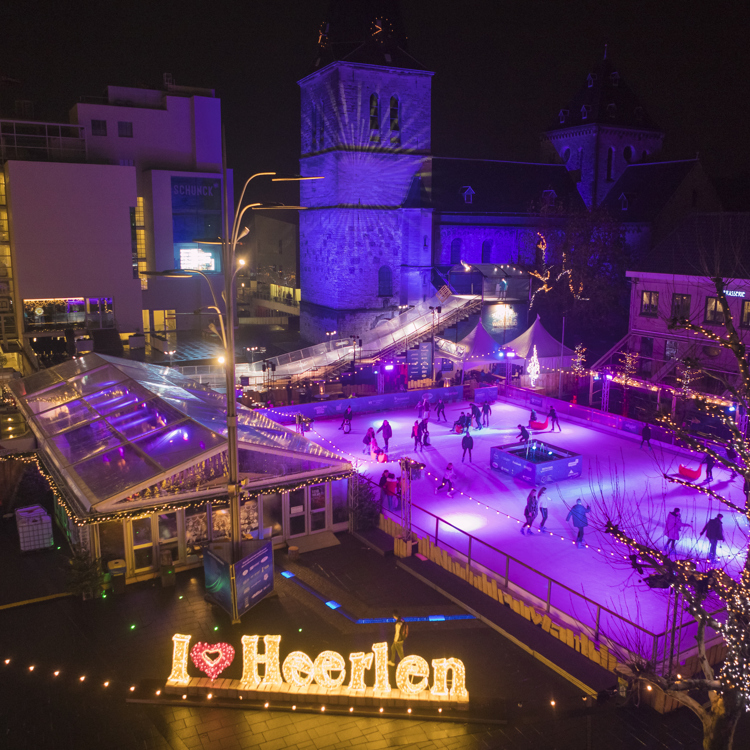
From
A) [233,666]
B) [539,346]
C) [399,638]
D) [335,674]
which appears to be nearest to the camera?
[335,674]

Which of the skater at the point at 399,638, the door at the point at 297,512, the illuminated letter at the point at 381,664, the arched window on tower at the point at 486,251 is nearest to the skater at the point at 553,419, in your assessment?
the door at the point at 297,512

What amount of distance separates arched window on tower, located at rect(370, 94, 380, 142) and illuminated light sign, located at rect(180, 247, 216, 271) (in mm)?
14334

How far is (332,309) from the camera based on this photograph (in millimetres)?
45062

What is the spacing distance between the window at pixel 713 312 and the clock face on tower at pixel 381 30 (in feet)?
92.4

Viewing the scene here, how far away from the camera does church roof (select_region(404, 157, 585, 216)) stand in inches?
1831

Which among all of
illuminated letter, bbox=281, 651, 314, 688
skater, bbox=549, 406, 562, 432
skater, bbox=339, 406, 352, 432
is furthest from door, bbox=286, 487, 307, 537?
skater, bbox=549, 406, 562, 432

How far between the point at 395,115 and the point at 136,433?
116 ft

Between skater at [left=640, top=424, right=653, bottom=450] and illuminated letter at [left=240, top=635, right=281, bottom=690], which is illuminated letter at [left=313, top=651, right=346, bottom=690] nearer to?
illuminated letter at [left=240, top=635, right=281, bottom=690]

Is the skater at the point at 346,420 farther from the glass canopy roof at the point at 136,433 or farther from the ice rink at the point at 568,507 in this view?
the glass canopy roof at the point at 136,433

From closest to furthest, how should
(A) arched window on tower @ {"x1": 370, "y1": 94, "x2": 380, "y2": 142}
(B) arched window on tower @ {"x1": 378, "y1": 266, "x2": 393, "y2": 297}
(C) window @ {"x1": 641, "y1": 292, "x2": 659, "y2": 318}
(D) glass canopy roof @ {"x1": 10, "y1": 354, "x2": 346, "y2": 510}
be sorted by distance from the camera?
(D) glass canopy roof @ {"x1": 10, "y1": 354, "x2": 346, "y2": 510} < (C) window @ {"x1": 641, "y1": 292, "x2": 659, "y2": 318} < (A) arched window on tower @ {"x1": 370, "y1": 94, "x2": 380, "y2": 142} < (B) arched window on tower @ {"x1": 378, "y1": 266, "x2": 393, "y2": 297}

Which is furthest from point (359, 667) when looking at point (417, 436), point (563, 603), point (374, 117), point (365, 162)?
point (374, 117)

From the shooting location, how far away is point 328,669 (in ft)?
35.0

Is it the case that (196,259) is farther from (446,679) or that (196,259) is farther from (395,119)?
(446,679)

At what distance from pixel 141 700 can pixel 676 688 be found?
26.4 feet
